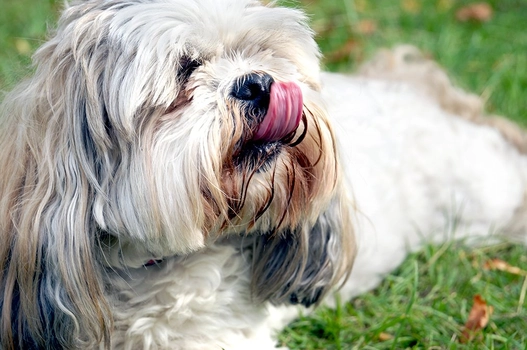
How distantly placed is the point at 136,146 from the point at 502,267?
6.44 ft

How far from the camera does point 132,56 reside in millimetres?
2303

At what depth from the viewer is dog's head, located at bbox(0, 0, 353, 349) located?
228 cm

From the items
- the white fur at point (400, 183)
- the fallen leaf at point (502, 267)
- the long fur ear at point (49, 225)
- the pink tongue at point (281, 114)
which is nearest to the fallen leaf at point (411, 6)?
the white fur at point (400, 183)

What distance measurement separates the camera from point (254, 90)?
7.72ft

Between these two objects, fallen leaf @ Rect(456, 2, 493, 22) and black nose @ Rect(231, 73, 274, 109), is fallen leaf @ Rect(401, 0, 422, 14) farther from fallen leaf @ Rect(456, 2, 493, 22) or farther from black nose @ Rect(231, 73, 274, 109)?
black nose @ Rect(231, 73, 274, 109)

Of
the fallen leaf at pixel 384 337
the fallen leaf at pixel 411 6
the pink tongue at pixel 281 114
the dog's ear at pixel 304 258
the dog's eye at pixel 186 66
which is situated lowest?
the fallen leaf at pixel 384 337

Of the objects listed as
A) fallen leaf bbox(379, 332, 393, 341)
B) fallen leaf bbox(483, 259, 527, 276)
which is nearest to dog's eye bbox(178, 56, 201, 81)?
fallen leaf bbox(379, 332, 393, 341)

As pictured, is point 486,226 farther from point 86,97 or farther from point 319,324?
point 86,97

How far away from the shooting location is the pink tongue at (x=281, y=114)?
231 cm

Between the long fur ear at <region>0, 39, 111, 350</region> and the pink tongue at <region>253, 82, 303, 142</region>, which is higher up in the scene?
the pink tongue at <region>253, 82, 303, 142</region>

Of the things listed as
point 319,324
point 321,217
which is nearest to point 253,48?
point 321,217

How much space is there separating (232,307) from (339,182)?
0.58m

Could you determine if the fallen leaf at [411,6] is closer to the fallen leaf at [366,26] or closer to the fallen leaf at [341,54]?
the fallen leaf at [366,26]

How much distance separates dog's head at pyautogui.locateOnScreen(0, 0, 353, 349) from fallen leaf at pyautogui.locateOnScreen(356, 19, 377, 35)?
3.15m
